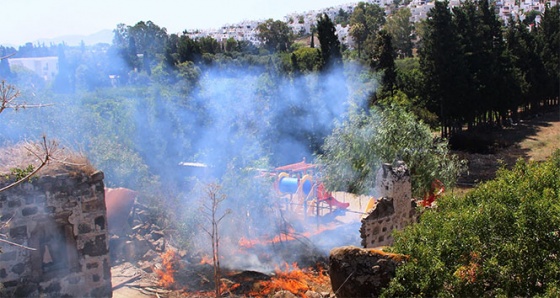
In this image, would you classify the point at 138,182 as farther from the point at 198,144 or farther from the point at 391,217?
the point at 391,217

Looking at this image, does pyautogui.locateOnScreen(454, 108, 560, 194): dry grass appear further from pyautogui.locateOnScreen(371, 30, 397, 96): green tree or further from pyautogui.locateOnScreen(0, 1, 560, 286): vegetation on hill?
pyautogui.locateOnScreen(371, 30, 397, 96): green tree

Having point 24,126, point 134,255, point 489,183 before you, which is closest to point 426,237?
point 489,183

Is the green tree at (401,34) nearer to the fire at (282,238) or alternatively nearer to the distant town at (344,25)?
the distant town at (344,25)

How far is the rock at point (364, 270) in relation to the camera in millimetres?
6227

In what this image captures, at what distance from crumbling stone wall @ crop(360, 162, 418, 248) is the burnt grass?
14152 millimetres

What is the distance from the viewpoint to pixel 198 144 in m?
19.5

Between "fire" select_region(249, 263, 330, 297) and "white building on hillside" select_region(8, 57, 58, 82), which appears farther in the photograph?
"white building on hillside" select_region(8, 57, 58, 82)

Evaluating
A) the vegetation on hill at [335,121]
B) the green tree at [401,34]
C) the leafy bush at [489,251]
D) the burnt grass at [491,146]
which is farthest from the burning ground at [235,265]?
the green tree at [401,34]

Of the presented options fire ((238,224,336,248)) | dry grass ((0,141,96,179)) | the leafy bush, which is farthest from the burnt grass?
dry grass ((0,141,96,179))

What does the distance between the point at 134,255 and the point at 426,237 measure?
804 centimetres

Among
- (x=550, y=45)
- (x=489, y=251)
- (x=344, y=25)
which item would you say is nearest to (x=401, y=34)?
(x=550, y=45)

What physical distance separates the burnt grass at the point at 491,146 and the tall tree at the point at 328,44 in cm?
823

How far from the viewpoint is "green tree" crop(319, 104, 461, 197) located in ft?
54.8

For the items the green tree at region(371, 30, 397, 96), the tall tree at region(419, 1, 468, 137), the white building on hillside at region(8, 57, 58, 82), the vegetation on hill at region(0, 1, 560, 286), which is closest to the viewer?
the vegetation on hill at region(0, 1, 560, 286)
